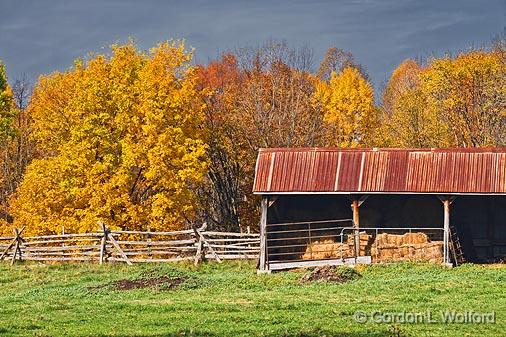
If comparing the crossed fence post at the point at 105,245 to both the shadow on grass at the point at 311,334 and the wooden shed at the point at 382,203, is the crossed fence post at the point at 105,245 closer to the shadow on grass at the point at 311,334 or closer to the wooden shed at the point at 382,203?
the wooden shed at the point at 382,203

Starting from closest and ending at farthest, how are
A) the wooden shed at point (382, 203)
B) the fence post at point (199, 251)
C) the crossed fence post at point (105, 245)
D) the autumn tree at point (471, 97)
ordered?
1. the wooden shed at point (382, 203)
2. the fence post at point (199, 251)
3. the crossed fence post at point (105, 245)
4. the autumn tree at point (471, 97)

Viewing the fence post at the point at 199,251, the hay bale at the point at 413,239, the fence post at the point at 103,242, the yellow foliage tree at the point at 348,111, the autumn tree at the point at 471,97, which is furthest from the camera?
the yellow foliage tree at the point at 348,111

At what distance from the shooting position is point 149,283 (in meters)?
29.9

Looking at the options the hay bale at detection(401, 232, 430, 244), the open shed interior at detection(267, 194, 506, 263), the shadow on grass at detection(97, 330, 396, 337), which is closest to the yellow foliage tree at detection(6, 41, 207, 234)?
the open shed interior at detection(267, 194, 506, 263)

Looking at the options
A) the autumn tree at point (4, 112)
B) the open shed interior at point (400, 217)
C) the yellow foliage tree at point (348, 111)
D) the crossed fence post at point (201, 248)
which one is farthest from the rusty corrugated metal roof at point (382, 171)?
the yellow foliage tree at point (348, 111)

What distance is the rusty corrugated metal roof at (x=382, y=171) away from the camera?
34.8m

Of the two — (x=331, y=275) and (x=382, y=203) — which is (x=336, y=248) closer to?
(x=382, y=203)

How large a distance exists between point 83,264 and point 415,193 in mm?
15031

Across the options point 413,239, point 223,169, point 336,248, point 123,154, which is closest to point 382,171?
point 413,239

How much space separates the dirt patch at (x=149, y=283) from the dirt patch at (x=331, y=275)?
439 centimetres

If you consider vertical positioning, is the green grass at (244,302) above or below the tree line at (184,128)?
below

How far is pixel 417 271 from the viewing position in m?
31.7

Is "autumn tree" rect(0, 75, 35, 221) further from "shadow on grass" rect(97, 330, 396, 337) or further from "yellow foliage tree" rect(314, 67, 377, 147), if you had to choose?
"shadow on grass" rect(97, 330, 396, 337)

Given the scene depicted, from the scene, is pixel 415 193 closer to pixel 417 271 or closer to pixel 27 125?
pixel 417 271
